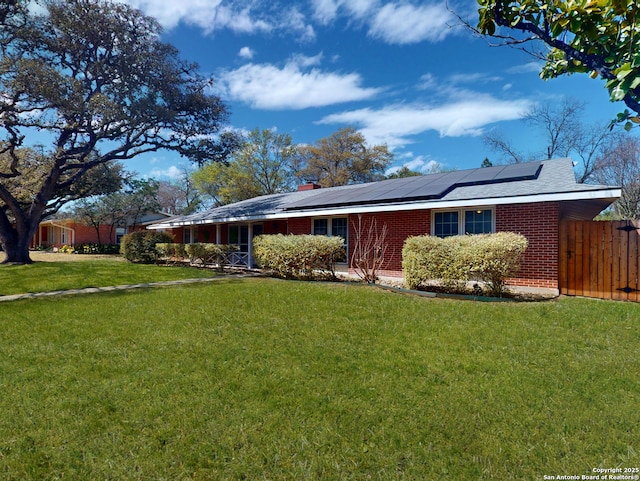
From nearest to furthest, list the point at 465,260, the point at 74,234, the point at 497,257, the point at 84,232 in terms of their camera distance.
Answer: the point at 497,257, the point at 465,260, the point at 74,234, the point at 84,232

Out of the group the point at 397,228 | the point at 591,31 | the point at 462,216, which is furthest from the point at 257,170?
the point at 591,31

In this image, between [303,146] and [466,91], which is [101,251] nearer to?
[303,146]

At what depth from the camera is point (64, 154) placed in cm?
1722

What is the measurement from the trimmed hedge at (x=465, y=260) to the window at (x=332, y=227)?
174 inches

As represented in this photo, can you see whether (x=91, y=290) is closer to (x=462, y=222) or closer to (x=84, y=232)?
(x=462, y=222)

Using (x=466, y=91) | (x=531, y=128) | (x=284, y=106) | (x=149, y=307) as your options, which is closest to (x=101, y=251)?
(x=284, y=106)

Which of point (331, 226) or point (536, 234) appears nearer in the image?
point (536, 234)

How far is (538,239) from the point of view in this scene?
344 inches

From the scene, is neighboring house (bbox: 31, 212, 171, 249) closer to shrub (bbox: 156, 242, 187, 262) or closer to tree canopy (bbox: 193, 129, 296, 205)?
tree canopy (bbox: 193, 129, 296, 205)

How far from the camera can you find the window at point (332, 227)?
42.7 feet

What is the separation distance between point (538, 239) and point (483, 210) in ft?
5.52

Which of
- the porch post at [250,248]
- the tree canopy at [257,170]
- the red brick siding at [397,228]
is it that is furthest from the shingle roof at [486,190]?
the tree canopy at [257,170]

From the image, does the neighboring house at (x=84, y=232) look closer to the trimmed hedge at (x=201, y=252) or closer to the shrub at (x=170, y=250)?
the shrub at (x=170, y=250)

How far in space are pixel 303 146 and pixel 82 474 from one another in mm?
37991
